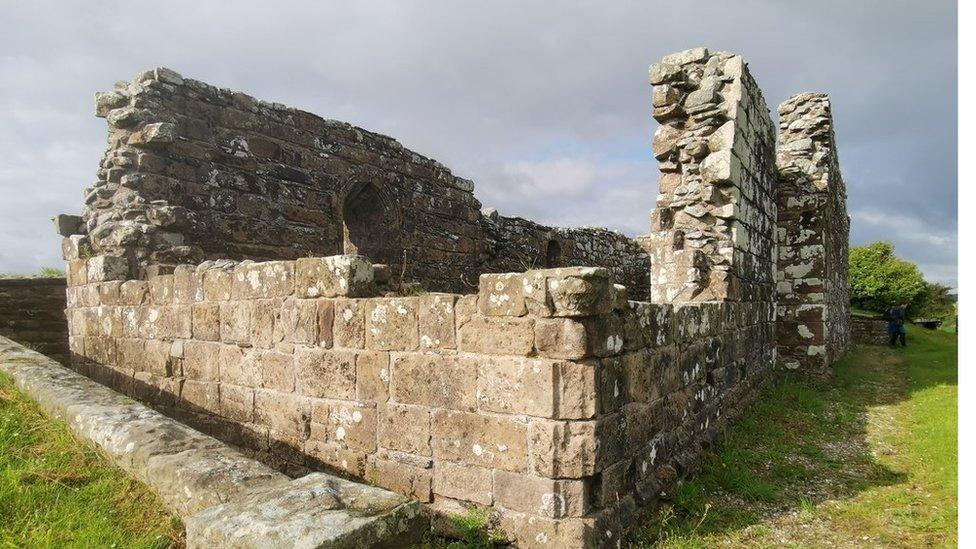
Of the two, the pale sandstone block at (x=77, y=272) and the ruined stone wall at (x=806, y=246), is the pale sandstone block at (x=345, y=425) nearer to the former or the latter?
the pale sandstone block at (x=77, y=272)

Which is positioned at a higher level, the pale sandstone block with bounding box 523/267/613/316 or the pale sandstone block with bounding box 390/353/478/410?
the pale sandstone block with bounding box 523/267/613/316

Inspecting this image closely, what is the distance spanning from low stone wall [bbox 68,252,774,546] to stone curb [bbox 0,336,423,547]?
944 mm


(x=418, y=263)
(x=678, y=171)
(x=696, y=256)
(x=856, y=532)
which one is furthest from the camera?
(x=418, y=263)

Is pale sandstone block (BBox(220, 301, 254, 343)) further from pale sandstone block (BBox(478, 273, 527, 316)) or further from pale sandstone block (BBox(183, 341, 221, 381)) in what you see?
pale sandstone block (BBox(478, 273, 527, 316))

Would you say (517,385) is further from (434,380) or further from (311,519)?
(311,519)

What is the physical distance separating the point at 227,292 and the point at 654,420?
425cm

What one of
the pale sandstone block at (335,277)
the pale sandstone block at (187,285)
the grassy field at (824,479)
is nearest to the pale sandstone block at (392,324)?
the pale sandstone block at (335,277)

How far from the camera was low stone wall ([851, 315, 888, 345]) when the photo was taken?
2095 cm

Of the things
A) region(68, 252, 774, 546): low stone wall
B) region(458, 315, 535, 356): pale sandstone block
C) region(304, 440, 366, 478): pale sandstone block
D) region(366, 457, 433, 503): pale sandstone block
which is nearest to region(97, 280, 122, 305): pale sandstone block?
region(68, 252, 774, 546): low stone wall

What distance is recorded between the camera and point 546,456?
377 cm

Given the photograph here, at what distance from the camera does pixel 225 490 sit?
3.51 m

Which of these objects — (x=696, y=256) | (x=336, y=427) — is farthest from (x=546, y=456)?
(x=696, y=256)

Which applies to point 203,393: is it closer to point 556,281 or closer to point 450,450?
point 450,450

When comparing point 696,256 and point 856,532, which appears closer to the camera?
point 856,532
